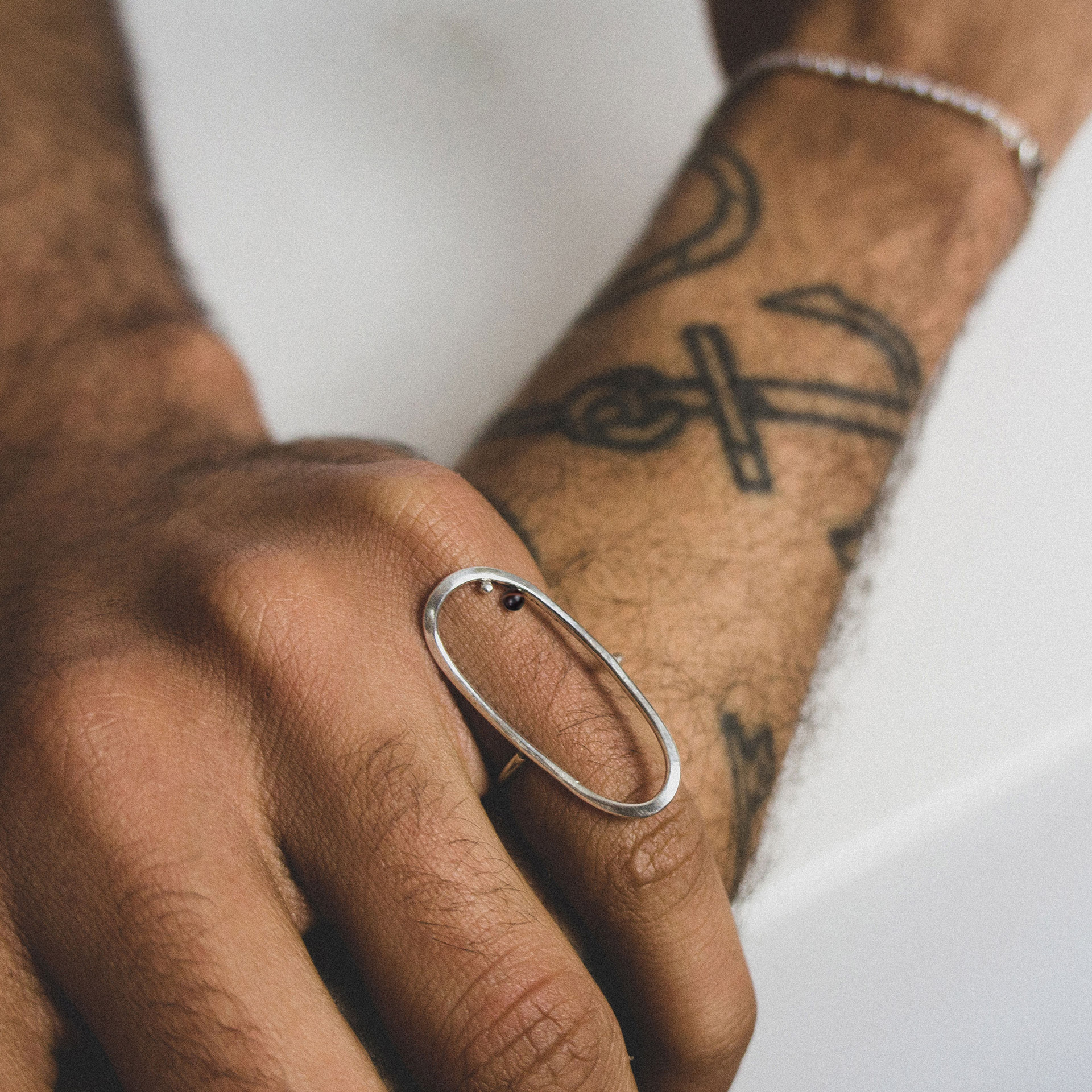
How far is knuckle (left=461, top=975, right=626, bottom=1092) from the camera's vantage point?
0.50 metres

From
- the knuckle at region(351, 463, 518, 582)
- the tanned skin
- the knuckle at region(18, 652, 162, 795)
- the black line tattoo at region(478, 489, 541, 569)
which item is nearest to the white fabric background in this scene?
the tanned skin

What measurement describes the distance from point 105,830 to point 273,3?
152cm

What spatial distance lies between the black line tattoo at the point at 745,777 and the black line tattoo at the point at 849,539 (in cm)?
21

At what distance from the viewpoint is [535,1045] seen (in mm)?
501

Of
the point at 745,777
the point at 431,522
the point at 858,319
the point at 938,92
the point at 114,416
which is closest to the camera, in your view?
the point at 431,522

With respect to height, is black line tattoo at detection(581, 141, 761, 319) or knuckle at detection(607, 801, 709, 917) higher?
black line tattoo at detection(581, 141, 761, 319)

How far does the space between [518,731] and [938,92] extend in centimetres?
100

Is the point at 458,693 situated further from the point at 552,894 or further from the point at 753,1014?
the point at 753,1014

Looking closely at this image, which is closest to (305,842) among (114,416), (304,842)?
(304,842)

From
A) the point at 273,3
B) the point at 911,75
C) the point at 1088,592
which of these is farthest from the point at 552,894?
the point at 273,3

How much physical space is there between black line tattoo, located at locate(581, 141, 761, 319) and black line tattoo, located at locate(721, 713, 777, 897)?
50 centimetres

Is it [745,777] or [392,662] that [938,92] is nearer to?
[745,777]

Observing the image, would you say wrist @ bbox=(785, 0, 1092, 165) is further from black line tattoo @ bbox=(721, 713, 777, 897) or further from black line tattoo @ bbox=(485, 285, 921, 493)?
black line tattoo @ bbox=(721, 713, 777, 897)

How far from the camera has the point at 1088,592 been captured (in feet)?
3.55
